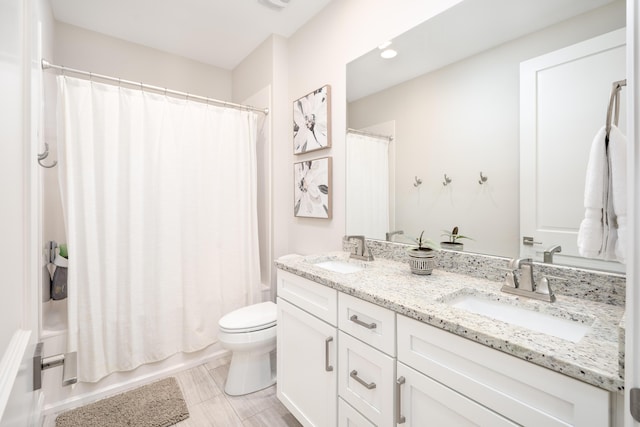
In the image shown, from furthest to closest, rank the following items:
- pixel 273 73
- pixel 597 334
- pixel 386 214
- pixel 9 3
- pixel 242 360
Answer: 1. pixel 273 73
2. pixel 242 360
3. pixel 386 214
4. pixel 597 334
5. pixel 9 3

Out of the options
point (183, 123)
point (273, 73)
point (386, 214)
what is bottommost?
point (386, 214)

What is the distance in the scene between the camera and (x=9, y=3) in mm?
516

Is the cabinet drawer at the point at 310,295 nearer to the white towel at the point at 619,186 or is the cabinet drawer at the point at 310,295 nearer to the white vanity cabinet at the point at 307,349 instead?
the white vanity cabinet at the point at 307,349

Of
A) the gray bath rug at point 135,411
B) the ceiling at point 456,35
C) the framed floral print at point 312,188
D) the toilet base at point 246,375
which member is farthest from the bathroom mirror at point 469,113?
the gray bath rug at point 135,411

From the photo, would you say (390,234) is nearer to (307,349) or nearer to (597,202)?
(307,349)

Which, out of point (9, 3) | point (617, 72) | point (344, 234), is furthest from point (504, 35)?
point (9, 3)

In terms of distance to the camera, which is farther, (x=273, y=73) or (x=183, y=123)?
(x=273, y=73)

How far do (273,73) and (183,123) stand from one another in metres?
0.84

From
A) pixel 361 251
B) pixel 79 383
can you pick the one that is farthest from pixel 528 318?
pixel 79 383

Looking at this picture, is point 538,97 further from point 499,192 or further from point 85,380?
point 85,380

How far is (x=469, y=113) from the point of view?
1321mm

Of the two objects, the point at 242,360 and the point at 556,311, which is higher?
the point at 556,311

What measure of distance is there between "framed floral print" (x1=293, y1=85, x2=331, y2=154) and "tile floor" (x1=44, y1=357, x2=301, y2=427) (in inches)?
66.6

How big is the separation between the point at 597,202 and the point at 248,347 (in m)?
1.78
